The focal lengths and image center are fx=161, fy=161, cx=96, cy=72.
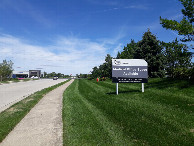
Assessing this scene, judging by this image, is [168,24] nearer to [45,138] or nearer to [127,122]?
[127,122]

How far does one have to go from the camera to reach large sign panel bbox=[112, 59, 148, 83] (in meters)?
11.6

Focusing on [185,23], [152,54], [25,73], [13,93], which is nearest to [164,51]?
[152,54]

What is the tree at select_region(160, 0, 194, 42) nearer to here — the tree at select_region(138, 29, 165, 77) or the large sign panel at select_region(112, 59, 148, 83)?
the large sign panel at select_region(112, 59, 148, 83)

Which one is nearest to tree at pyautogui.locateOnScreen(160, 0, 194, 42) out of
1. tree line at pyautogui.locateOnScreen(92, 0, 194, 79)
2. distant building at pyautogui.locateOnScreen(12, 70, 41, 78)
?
tree line at pyautogui.locateOnScreen(92, 0, 194, 79)

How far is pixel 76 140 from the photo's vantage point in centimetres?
385

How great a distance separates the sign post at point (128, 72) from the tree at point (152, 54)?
1209 centimetres

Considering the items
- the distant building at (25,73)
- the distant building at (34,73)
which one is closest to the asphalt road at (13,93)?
the distant building at (25,73)

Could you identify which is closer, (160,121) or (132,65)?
(160,121)

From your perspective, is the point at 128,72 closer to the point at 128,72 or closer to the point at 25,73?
the point at 128,72

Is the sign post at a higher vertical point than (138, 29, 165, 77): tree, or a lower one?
lower

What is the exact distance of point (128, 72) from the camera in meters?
11.6

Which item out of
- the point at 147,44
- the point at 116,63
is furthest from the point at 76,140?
the point at 147,44

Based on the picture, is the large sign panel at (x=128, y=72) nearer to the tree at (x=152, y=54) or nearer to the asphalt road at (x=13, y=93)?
the asphalt road at (x=13, y=93)

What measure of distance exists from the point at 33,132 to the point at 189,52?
1138 centimetres
